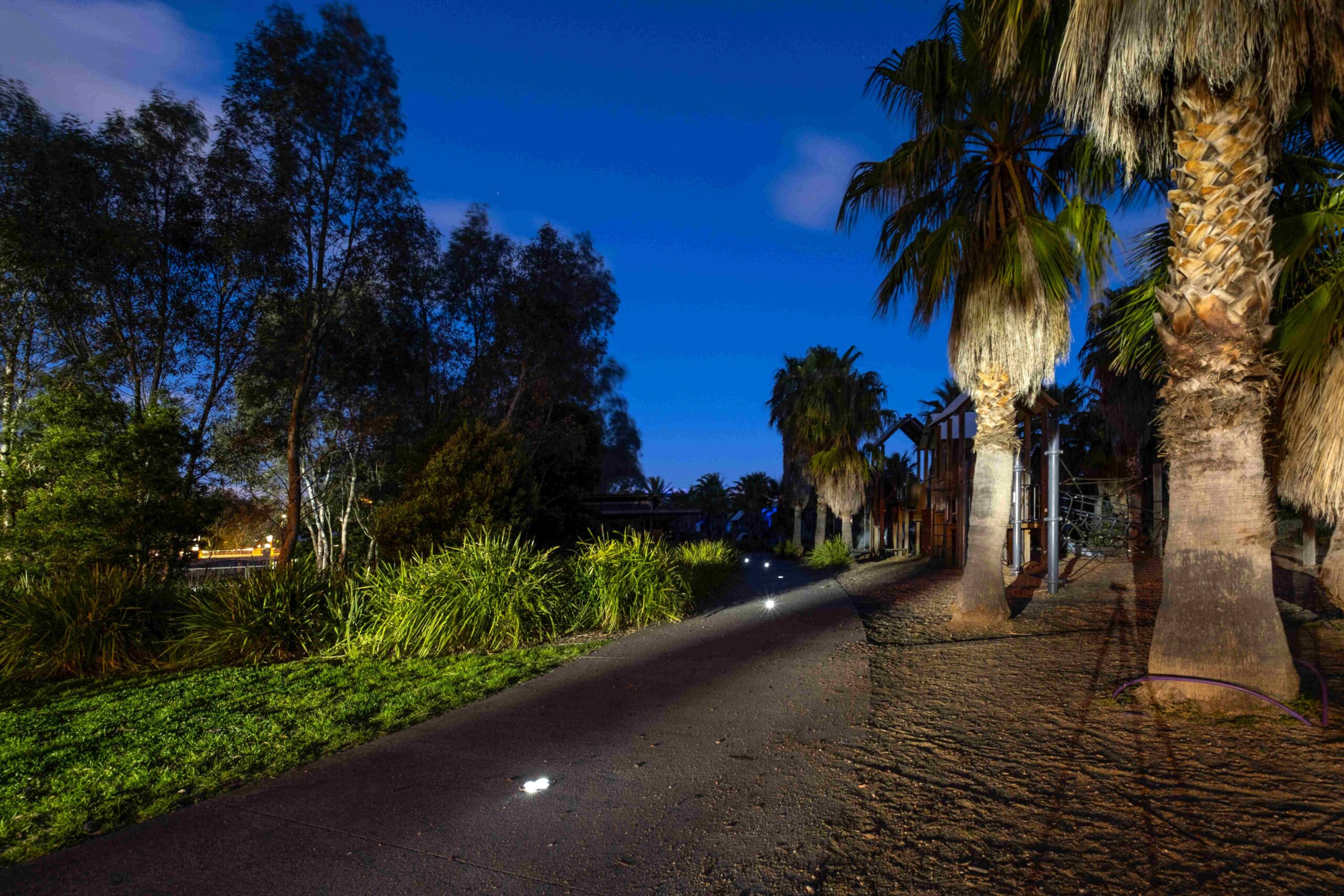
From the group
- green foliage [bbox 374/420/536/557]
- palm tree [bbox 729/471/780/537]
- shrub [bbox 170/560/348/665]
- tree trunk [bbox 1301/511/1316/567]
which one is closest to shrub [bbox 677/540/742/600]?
green foliage [bbox 374/420/536/557]

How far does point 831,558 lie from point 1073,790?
18.7 m

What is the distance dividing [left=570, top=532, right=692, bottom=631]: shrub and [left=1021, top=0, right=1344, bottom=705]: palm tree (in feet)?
20.4

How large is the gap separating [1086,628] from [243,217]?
1779 centimetres

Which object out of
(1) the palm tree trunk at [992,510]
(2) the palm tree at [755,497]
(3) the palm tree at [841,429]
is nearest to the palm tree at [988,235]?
(1) the palm tree trunk at [992,510]

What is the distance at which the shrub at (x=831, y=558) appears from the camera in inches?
858

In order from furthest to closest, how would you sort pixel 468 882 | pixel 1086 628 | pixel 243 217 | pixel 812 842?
pixel 243 217
pixel 1086 628
pixel 812 842
pixel 468 882

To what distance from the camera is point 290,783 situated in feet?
13.6

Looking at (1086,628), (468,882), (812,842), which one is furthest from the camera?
(1086,628)

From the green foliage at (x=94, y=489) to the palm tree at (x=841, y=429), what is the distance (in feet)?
64.0

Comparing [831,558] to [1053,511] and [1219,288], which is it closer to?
[1053,511]

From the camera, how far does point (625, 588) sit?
10031mm

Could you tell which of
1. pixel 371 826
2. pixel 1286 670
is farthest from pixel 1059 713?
pixel 371 826

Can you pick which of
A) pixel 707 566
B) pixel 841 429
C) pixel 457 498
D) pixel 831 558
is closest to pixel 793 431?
pixel 841 429

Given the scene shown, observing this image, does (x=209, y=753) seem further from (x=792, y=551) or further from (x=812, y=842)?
(x=792, y=551)
